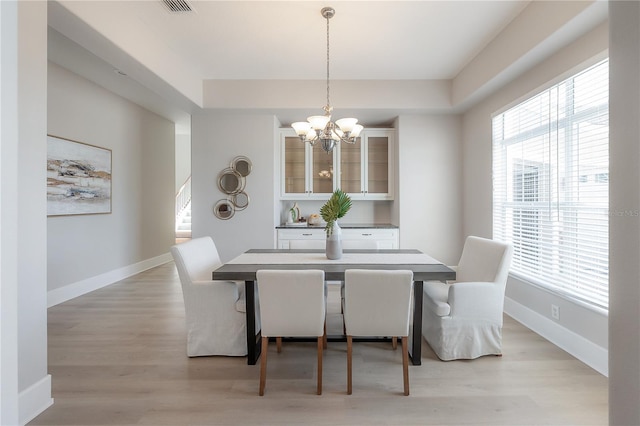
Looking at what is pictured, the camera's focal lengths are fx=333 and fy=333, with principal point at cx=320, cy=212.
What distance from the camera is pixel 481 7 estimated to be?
2779mm

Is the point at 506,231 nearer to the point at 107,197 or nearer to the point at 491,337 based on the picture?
the point at 491,337

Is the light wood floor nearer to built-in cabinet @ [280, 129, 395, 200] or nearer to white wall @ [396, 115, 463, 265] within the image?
white wall @ [396, 115, 463, 265]

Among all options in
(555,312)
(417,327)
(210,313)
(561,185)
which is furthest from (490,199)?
(210,313)

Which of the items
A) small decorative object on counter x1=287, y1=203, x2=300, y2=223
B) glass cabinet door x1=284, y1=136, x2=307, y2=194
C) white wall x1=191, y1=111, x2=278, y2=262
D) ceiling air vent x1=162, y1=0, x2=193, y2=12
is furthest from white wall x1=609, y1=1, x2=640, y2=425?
small decorative object on counter x1=287, y1=203, x2=300, y2=223

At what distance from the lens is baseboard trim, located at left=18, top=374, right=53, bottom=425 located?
5.78 ft

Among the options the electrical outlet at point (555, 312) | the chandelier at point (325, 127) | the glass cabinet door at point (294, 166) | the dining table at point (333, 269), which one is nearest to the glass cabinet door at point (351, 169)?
the glass cabinet door at point (294, 166)

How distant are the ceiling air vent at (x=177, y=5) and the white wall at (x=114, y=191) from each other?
6.74ft

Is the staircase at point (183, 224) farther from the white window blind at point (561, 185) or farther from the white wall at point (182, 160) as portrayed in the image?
the white window blind at point (561, 185)

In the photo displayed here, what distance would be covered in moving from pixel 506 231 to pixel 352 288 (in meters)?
2.45

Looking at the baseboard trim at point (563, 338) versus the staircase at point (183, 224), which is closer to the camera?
the baseboard trim at point (563, 338)

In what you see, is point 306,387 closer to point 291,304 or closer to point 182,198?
point 291,304

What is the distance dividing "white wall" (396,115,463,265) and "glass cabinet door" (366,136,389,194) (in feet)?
1.05

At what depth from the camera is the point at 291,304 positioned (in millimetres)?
2027

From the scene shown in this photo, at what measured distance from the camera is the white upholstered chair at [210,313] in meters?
2.50
